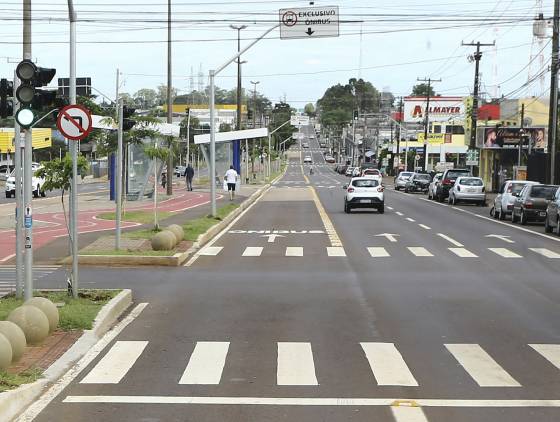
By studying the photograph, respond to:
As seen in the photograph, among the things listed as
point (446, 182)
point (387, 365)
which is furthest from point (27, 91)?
point (446, 182)

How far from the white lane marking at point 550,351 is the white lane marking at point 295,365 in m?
2.63

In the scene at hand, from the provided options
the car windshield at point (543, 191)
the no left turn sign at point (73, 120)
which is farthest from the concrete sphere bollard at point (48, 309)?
the car windshield at point (543, 191)

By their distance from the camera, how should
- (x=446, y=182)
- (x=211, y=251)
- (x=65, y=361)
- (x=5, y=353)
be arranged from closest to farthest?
(x=5, y=353) < (x=65, y=361) < (x=211, y=251) < (x=446, y=182)

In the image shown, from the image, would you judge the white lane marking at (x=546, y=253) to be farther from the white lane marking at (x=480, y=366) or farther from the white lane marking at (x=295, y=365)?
the white lane marking at (x=295, y=365)

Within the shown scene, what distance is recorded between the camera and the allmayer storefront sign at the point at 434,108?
14938cm

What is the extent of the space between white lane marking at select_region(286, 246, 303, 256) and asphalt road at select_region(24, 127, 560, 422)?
23 cm

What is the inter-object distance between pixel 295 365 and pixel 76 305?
13.7 ft

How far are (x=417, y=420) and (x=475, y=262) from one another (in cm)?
1286

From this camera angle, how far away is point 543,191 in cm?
3192

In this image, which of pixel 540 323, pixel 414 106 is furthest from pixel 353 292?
pixel 414 106

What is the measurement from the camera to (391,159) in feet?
455

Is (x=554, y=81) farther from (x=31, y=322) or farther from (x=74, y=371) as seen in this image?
(x=74, y=371)

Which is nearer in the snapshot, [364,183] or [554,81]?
[364,183]

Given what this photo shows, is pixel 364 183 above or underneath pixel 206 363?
above
